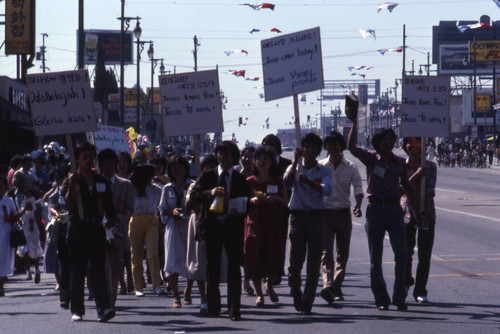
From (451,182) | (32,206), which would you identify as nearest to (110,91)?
(451,182)

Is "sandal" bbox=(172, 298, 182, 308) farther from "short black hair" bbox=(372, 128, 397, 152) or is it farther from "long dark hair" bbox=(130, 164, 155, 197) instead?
"short black hair" bbox=(372, 128, 397, 152)

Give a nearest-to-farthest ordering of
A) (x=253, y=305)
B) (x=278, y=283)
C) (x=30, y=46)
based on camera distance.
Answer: (x=253, y=305), (x=278, y=283), (x=30, y=46)

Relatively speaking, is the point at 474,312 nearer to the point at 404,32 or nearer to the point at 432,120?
the point at 432,120

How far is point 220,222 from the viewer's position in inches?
417

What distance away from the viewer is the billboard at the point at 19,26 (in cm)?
4128

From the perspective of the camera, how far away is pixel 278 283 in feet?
41.4

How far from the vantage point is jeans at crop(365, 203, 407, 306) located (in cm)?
Answer: 1085

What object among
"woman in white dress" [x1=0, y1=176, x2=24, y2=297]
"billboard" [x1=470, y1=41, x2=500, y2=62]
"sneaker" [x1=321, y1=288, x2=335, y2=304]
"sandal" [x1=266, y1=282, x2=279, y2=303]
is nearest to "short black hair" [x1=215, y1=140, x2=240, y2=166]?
"sandal" [x1=266, y1=282, x2=279, y2=303]

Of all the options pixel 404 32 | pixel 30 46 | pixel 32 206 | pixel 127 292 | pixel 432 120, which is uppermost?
pixel 404 32

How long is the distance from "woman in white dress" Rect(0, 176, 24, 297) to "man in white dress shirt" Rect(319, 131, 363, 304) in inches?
176

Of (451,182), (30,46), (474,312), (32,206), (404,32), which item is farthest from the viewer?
(404,32)

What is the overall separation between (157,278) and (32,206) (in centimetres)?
342

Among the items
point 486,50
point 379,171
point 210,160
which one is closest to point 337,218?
point 379,171

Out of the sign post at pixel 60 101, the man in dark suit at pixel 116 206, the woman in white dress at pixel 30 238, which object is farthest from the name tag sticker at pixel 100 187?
the woman in white dress at pixel 30 238
